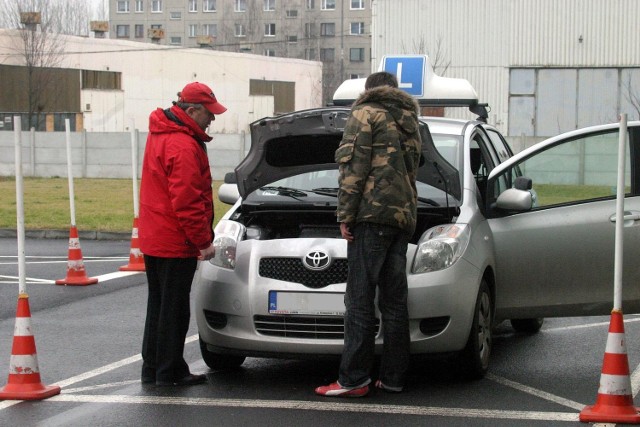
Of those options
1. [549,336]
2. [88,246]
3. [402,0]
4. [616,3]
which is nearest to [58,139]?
[402,0]

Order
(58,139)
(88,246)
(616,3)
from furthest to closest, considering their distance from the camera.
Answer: (58,139)
(616,3)
(88,246)

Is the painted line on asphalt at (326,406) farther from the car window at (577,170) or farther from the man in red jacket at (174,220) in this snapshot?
the car window at (577,170)

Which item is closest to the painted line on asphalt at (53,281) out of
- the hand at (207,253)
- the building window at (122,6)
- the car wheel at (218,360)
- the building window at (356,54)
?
the car wheel at (218,360)

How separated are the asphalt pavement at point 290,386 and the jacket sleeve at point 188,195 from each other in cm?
97

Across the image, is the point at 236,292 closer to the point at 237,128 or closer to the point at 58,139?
the point at 58,139

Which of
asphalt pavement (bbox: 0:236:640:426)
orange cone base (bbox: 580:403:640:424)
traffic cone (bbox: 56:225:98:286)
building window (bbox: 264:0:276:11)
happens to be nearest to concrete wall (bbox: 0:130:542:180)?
traffic cone (bbox: 56:225:98:286)

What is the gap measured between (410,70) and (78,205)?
12646 millimetres

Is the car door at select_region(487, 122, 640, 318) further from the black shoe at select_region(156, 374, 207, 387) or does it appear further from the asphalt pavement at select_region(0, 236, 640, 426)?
the black shoe at select_region(156, 374, 207, 387)

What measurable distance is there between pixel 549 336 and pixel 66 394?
4.02m

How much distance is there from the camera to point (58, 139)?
39.6 meters

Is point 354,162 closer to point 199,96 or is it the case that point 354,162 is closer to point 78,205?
point 199,96

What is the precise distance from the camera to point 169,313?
7.00 meters

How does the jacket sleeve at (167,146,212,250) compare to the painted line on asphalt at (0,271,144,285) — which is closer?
the jacket sleeve at (167,146,212,250)

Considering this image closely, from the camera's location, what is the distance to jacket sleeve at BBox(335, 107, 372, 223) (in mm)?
6477
